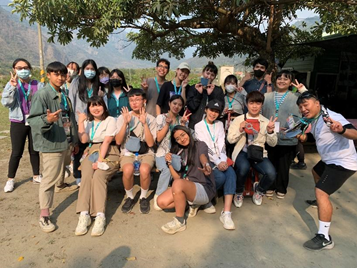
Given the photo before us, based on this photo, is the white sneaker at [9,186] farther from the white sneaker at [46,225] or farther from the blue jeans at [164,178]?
the blue jeans at [164,178]

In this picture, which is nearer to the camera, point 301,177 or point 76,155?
point 76,155

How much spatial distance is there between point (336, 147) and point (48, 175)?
3463 mm

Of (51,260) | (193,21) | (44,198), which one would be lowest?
(51,260)

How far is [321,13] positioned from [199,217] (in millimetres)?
6101

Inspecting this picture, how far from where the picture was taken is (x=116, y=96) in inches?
168

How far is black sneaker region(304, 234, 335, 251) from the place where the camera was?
9.24ft

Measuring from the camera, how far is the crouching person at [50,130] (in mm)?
2934

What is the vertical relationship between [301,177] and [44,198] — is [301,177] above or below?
below

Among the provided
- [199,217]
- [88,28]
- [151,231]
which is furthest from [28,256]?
[88,28]

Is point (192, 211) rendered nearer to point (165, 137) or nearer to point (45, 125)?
point (165, 137)

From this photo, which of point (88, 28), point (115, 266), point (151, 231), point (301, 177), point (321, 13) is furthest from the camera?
point (321, 13)

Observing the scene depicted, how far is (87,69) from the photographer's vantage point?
4.06 meters

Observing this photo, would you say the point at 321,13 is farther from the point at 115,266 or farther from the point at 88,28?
the point at 115,266

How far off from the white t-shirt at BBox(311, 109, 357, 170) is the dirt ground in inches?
38.9
